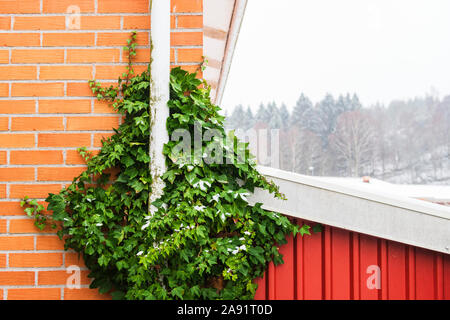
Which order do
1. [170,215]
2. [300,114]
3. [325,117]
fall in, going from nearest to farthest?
[170,215], [300,114], [325,117]

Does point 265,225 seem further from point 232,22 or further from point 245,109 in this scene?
point 245,109

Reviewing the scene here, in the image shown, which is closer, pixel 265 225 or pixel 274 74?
pixel 265 225

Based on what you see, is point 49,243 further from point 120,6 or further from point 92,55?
point 120,6

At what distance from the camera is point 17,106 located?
1474mm

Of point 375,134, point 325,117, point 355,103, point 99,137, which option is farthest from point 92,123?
point 375,134

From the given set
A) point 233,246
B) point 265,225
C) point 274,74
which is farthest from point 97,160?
point 274,74

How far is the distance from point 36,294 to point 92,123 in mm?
879

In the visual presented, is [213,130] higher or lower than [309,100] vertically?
lower

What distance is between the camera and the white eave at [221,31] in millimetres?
2371

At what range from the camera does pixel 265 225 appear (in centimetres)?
144

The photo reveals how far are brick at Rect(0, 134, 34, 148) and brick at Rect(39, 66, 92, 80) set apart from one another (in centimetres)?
31
